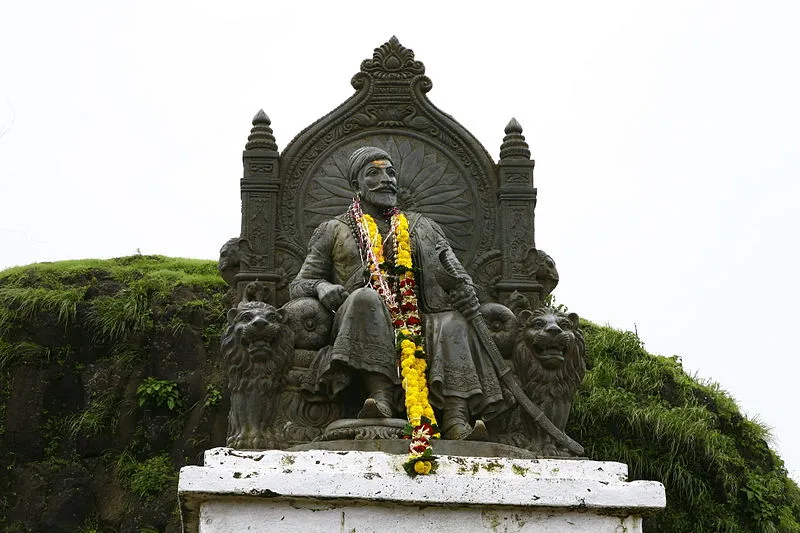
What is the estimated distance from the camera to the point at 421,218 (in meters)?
8.70

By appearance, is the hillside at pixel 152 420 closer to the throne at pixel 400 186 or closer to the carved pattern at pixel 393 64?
the throne at pixel 400 186

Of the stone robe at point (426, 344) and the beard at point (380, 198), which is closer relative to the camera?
the stone robe at point (426, 344)

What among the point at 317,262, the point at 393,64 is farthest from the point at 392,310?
the point at 393,64

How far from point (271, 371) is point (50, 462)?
4.74 m

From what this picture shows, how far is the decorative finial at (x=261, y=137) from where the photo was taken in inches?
355

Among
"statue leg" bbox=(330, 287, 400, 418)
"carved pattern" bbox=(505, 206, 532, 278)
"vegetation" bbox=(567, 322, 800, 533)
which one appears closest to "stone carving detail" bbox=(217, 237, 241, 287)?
"statue leg" bbox=(330, 287, 400, 418)

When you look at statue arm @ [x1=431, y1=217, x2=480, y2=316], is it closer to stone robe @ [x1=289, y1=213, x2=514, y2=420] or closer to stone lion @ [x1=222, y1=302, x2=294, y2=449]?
stone robe @ [x1=289, y1=213, x2=514, y2=420]

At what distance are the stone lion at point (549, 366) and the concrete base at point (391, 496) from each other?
1.31 metres

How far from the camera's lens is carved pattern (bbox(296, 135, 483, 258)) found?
357 inches

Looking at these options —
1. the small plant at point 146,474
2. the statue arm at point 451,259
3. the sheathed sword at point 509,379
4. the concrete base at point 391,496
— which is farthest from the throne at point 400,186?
the small plant at point 146,474

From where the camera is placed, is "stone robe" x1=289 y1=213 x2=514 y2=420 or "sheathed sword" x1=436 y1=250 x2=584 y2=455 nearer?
"stone robe" x1=289 y1=213 x2=514 y2=420

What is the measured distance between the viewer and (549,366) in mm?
7785

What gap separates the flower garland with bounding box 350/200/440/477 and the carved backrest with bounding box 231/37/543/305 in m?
0.60

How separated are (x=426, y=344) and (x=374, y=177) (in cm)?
147
